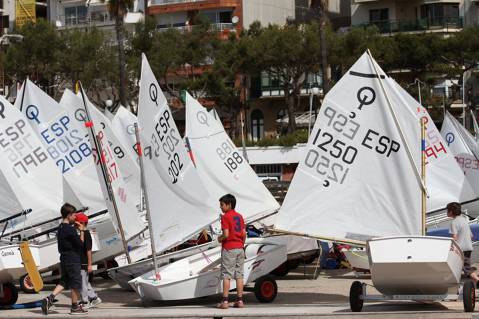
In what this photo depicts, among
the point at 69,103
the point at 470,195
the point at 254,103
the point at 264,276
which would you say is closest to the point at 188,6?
the point at 254,103

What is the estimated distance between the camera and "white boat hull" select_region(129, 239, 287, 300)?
64.0 ft

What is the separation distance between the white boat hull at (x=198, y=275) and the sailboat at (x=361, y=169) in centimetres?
94

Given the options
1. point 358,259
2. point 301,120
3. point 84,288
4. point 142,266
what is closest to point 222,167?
point 358,259

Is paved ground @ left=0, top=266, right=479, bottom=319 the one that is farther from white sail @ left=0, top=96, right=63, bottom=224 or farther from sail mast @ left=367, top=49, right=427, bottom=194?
sail mast @ left=367, top=49, right=427, bottom=194

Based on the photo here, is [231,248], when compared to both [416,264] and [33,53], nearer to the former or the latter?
[416,264]

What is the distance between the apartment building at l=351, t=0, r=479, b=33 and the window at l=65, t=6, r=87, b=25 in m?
18.7

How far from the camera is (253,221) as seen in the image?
26578 mm

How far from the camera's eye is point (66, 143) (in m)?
29.6

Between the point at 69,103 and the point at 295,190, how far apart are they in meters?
13.6

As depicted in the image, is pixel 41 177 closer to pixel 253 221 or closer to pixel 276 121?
pixel 253 221

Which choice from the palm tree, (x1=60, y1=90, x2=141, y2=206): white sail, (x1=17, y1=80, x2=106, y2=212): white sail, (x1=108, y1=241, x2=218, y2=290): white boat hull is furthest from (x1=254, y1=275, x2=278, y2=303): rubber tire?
the palm tree

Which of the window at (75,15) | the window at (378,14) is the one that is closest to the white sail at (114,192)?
the window at (378,14)

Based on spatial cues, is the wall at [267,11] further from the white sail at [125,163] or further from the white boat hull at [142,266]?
the white boat hull at [142,266]

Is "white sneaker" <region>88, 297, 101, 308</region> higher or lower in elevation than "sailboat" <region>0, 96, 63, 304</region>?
lower
